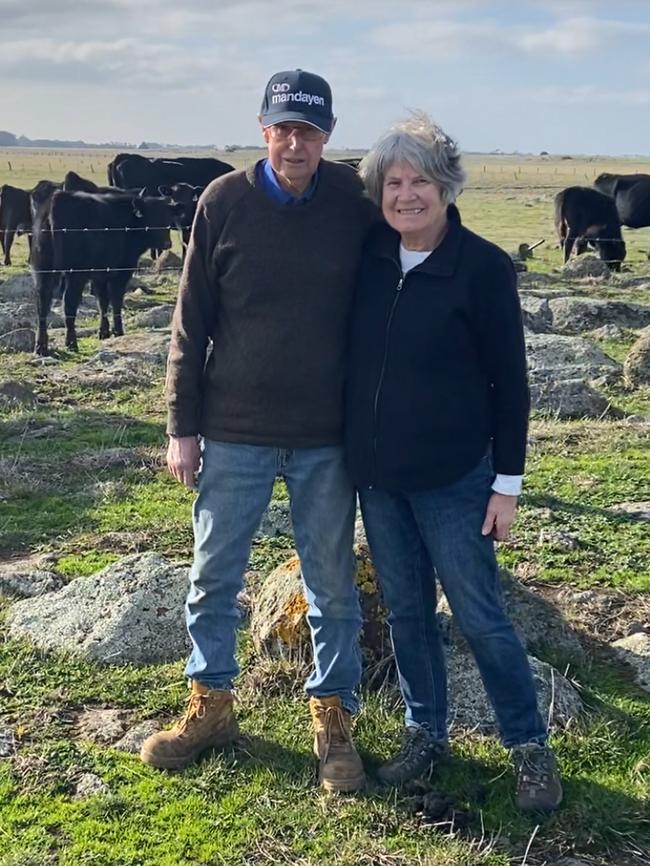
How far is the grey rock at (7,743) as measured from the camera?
3941 mm

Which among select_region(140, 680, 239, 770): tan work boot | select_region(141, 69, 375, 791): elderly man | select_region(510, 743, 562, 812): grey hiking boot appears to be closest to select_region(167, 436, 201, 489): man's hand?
select_region(141, 69, 375, 791): elderly man

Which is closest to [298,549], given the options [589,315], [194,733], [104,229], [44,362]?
[194,733]

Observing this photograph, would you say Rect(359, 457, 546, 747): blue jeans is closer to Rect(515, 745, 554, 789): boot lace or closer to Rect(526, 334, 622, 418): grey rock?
Rect(515, 745, 554, 789): boot lace

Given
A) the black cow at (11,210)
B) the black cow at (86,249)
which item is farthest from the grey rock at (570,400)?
the black cow at (11,210)

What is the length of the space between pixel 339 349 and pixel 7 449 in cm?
539

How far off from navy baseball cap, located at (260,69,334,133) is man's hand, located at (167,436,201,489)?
3.61 feet

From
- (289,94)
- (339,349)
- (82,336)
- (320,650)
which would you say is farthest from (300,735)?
(82,336)

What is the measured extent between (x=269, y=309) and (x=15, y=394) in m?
6.87

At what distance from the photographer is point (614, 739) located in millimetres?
3947

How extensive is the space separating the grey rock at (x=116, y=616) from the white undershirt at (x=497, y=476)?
1.88 meters

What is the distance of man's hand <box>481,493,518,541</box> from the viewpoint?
3469 millimetres

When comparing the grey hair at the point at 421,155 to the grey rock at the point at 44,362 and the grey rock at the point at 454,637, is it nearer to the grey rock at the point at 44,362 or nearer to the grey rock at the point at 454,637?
the grey rock at the point at 454,637

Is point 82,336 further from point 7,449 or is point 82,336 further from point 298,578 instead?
point 298,578

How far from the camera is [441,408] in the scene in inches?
135
